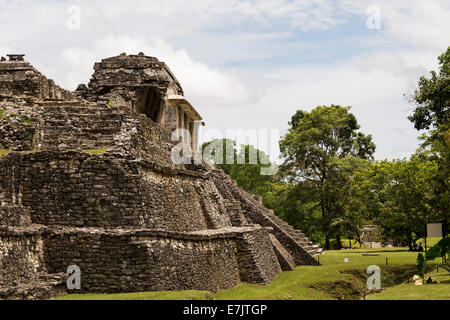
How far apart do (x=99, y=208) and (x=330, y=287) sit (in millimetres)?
9658

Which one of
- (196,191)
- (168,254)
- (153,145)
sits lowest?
(168,254)

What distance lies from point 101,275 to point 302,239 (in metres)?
20.7

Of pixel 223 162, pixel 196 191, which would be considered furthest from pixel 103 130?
pixel 223 162

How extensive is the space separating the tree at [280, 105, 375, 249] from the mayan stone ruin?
19462 mm

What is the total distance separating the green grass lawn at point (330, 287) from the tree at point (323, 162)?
1252 centimetres

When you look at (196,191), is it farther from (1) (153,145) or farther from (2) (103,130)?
(2) (103,130)

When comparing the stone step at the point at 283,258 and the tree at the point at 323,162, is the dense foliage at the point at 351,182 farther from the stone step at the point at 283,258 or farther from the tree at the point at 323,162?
the stone step at the point at 283,258

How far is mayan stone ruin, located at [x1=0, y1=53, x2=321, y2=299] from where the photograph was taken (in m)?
14.7

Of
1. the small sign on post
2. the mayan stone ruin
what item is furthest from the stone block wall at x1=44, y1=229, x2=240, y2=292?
the small sign on post

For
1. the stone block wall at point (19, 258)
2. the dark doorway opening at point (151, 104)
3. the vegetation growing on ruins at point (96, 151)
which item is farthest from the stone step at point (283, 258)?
the stone block wall at point (19, 258)

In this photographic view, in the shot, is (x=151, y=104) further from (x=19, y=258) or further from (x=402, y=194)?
(x=19, y=258)

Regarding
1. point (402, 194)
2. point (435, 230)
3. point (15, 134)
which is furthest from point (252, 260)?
point (402, 194)

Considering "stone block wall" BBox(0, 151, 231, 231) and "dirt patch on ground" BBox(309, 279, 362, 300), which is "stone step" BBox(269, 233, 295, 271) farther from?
"stone block wall" BBox(0, 151, 231, 231)
